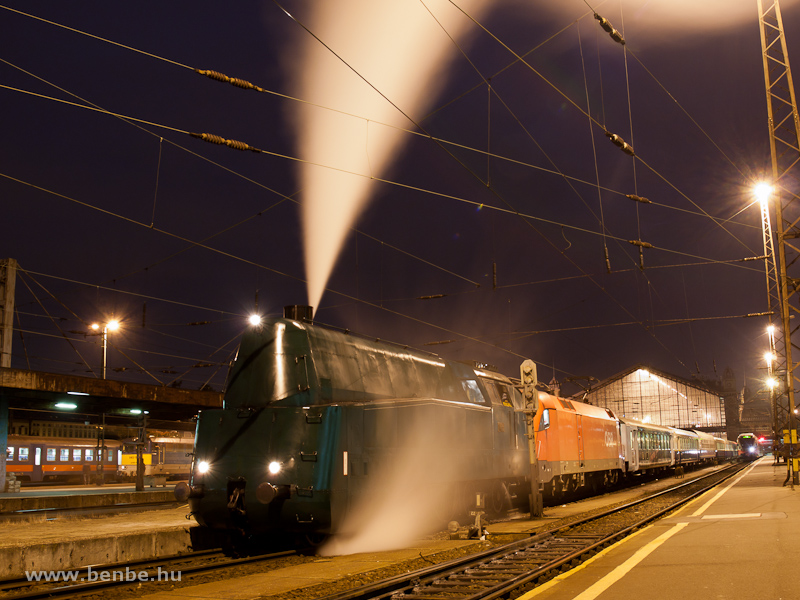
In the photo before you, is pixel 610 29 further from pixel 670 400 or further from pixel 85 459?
pixel 670 400

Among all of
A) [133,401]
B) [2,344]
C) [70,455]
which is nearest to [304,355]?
[133,401]

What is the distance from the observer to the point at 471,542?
12531 millimetres

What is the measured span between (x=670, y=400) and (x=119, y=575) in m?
80.7

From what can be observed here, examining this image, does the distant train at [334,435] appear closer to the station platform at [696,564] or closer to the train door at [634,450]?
the station platform at [696,564]

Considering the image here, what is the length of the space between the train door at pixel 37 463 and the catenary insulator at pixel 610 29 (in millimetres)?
35633

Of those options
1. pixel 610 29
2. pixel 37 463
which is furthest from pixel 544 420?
pixel 37 463

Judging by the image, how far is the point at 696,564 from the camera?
29.7ft

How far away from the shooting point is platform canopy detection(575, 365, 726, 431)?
8106cm

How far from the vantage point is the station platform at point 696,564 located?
7.54m

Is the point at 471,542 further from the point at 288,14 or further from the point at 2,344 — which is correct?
the point at 2,344

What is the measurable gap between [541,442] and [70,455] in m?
30.0

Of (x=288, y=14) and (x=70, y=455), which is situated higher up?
(x=288, y=14)

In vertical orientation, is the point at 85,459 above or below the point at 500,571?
above

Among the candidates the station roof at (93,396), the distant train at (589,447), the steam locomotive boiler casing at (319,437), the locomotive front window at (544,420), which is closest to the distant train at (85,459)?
the station roof at (93,396)
